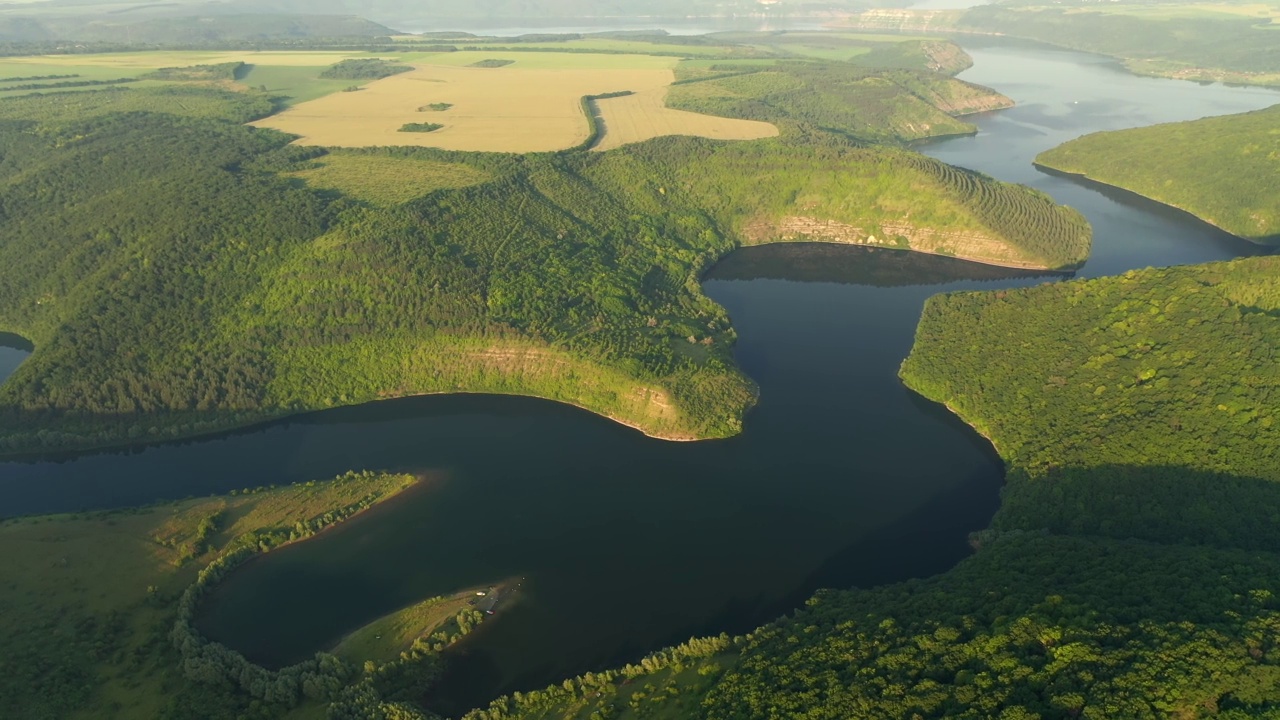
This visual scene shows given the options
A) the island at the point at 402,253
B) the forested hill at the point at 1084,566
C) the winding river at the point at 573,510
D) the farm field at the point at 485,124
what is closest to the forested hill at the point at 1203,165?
the island at the point at 402,253

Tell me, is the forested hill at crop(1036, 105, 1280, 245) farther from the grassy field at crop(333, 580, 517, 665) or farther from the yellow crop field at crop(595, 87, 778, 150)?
the grassy field at crop(333, 580, 517, 665)

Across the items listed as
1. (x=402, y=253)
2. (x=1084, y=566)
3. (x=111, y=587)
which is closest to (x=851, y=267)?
(x=402, y=253)

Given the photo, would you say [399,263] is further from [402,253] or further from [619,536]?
[619,536]

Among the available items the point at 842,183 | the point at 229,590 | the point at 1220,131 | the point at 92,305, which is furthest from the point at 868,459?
the point at 1220,131

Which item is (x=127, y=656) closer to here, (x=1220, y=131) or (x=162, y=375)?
(x=162, y=375)

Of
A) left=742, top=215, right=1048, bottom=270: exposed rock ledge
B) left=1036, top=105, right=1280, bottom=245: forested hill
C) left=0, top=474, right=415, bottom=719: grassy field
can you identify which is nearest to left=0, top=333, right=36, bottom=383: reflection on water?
left=0, top=474, right=415, bottom=719: grassy field

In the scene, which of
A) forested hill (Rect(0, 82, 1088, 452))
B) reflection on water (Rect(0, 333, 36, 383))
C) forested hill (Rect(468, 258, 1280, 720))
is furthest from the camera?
reflection on water (Rect(0, 333, 36, 383))
